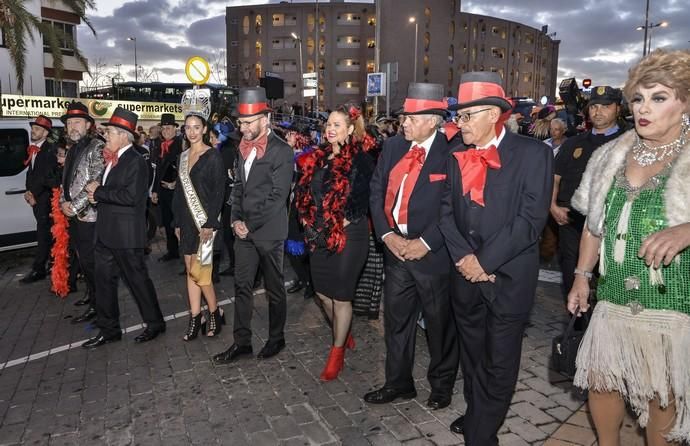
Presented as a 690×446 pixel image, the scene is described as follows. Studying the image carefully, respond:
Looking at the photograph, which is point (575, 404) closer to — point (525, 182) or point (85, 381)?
→ point (525, 182)

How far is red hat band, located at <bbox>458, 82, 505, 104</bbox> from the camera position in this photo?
3.19 meters

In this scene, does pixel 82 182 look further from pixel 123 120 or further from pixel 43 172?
pixel 43 172

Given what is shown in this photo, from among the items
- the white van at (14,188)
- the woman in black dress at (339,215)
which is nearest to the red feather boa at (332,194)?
Answer: the woman in black dress at (339,215)

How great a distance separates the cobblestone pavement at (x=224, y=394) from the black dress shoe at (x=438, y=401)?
0.06 metres

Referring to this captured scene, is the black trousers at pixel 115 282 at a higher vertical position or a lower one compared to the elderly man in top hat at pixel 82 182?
lower

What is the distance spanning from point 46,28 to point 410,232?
1501 cm

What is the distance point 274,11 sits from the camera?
226 feet

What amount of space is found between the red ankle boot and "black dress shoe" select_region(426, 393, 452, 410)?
2.71 feet

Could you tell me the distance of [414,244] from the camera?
12.2ft

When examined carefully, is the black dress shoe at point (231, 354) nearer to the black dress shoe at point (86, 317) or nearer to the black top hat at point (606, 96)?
the black dress shoe at point (86, 317)

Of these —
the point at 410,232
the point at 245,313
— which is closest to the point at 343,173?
the point at 410,232

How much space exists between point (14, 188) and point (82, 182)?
3.89 meters

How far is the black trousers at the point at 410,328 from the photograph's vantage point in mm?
3908

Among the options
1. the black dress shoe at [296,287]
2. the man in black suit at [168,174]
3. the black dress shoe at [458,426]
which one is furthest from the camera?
the man in black suit at [168,174]
